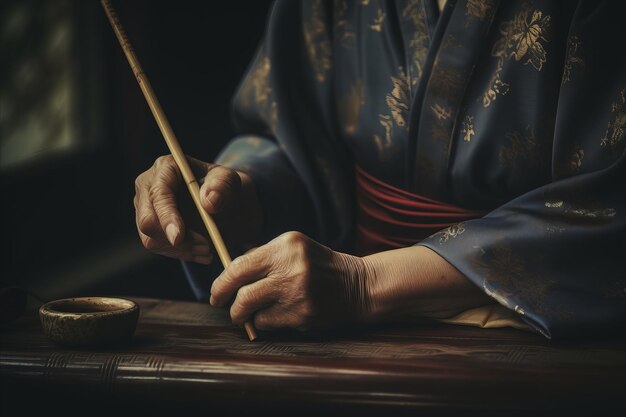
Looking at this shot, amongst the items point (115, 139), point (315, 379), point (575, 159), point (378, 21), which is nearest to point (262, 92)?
point (378, 21)

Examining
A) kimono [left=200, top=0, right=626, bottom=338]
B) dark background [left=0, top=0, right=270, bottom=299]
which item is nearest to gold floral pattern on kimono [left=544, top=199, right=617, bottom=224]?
kimono [left=200, top=0, right=626, bottom=338]

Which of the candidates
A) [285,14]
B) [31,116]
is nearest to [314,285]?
[285,14]

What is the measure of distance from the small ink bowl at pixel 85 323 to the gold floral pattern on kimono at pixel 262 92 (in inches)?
20.7

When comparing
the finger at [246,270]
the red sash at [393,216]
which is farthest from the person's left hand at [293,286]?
the red sash at [393,216]

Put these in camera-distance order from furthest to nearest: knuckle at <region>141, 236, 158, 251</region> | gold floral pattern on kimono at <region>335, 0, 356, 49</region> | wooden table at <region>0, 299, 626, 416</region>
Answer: gold floral pattern on kimono at <region>335, 0, 356, 49</region>, knuckle at <region>141, 236, 158, 251</region>, wooden table at <region>0, 299, 626, 416</region>

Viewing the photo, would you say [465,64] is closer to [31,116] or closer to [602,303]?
[602,303]

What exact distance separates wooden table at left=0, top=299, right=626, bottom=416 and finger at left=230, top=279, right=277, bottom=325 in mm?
54

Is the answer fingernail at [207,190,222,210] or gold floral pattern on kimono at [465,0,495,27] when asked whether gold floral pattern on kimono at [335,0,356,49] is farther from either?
fingernail at [207,190,222,210]

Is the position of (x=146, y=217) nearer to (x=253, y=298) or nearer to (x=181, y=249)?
(x=181, y=249)

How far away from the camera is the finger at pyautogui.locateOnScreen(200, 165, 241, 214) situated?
3.24 ft

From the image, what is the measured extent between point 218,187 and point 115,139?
1.10m

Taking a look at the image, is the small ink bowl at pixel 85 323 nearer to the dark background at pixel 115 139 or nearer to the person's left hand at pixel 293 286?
the person's left hand at pixel 293 286

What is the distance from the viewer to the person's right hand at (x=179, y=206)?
38.7 inches

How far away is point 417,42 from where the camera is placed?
1.14m
